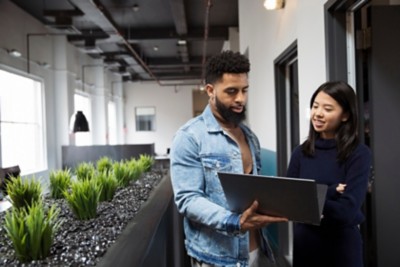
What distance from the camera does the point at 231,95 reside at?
48.4 inches

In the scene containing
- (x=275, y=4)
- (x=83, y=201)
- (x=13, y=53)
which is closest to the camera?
(x=83, y=201)

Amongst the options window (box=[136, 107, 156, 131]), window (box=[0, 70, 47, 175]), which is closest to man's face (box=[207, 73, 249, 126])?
window (box=[0, 70, 47, 175])

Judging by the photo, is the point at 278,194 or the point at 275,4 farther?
the point at 275,4

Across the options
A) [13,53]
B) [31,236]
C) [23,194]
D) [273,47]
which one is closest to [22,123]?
[13,53]

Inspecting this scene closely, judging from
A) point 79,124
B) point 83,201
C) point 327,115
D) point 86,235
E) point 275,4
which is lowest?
point 86,235

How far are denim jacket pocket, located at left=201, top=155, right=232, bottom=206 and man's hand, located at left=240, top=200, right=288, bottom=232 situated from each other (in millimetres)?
123

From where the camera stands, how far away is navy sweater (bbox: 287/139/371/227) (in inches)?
51.3

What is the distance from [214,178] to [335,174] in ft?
1.60

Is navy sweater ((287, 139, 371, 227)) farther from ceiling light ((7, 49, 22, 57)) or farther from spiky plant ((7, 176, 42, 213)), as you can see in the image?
ceiling light ((7, 49, 22, 57))

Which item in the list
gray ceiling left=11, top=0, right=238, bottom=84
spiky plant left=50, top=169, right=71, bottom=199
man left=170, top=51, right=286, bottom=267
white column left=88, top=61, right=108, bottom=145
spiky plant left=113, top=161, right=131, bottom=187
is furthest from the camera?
white column left=88, top=61, right=108, bottom=145

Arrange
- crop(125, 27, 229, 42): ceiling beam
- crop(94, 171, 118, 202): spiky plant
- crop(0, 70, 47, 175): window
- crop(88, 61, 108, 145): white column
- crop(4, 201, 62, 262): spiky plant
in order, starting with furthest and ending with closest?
crop(88, 61, 108, 145): white column < crop(125, 27, 229, 42): ceiling beam < crop(0, 70, 47, 175): window < crop(94, 171, 118, 202): spiky plant < crop(4, 201, 62, 262): spiky plant

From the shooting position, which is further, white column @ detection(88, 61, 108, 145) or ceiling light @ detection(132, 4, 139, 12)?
white column @ detection(88, 61, 108, 145)

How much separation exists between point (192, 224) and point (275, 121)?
2419mm

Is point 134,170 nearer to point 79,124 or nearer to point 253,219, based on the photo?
point 253,219
